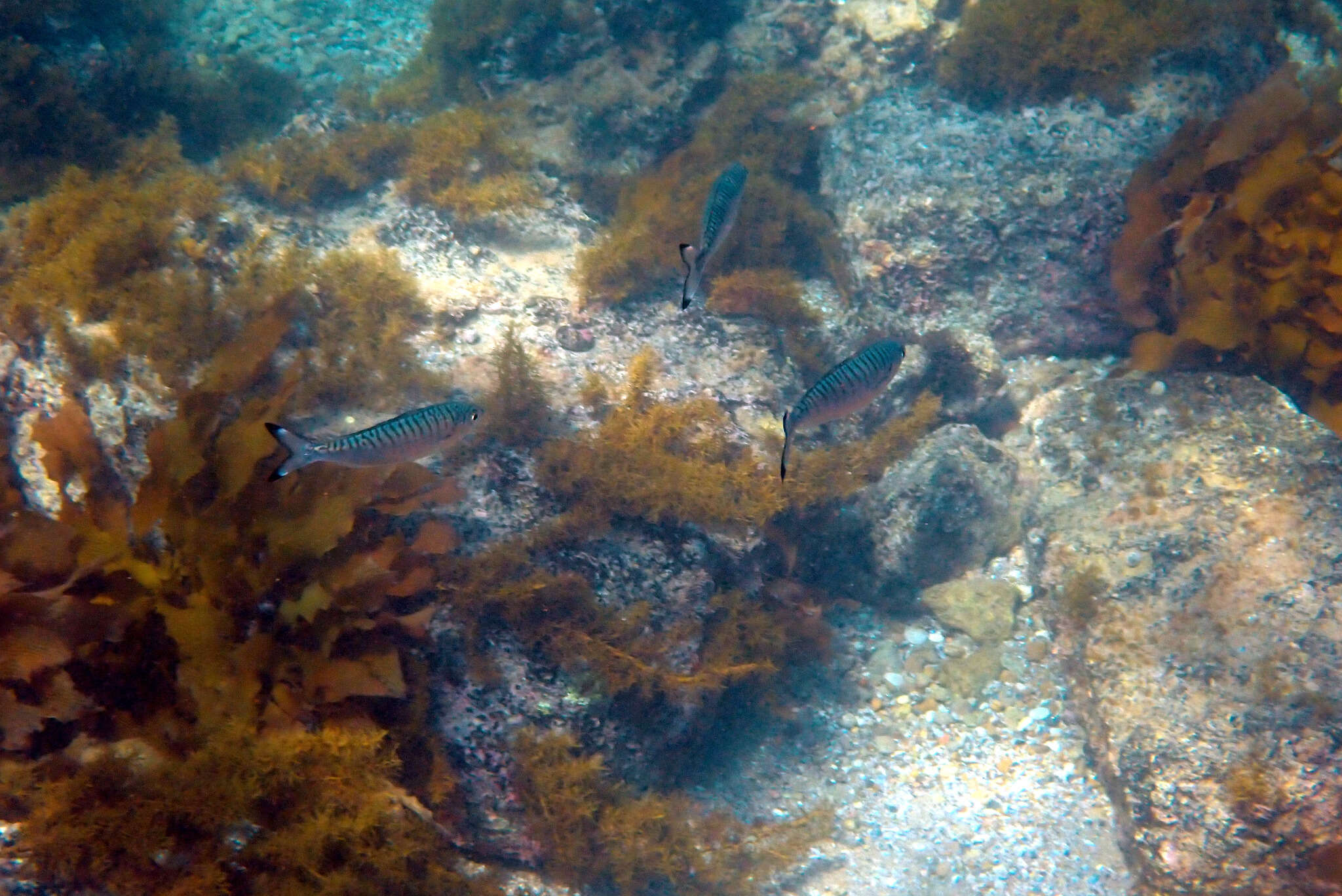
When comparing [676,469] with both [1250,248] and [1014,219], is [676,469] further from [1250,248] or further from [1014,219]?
[1250,248]

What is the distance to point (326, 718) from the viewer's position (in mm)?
2850

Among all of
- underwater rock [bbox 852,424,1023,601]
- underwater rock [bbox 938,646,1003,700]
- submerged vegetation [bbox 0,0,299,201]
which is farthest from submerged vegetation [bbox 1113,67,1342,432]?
submerged vegetation [bbox 0,0,299,201]

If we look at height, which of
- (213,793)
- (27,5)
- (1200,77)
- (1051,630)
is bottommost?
(1051,630)

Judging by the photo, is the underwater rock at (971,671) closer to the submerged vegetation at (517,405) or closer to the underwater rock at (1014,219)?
the underwater rock at (1014,219)

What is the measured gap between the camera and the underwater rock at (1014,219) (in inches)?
223

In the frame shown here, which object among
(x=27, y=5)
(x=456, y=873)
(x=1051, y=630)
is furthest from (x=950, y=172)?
(x=27, y=5)

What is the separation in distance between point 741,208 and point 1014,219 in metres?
2.30

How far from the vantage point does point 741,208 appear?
5867 mm

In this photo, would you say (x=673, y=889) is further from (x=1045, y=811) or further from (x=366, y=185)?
(x=366, y=185)

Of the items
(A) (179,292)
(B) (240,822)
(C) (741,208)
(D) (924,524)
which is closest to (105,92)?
(A) (179,292)

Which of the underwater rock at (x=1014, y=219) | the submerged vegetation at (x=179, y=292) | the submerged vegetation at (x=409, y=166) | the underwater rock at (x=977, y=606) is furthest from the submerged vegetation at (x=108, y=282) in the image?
the underwater rock at (x=977, y=606)

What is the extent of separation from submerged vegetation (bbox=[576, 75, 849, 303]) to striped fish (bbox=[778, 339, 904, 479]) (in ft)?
8.16

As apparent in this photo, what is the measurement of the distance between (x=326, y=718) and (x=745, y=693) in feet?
8.42

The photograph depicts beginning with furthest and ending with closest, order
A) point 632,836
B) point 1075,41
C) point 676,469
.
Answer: point 1075,41
point 676,469
point 632,836
